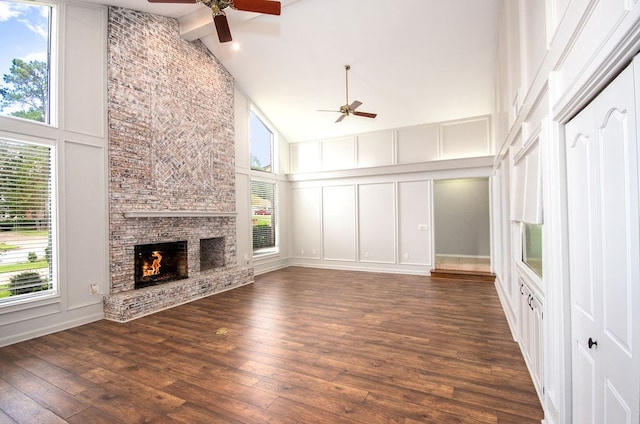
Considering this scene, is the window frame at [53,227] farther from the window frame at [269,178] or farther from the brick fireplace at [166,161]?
the window frame at [269,178]

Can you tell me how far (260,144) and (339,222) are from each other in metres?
3.05

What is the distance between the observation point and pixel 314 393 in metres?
2.44

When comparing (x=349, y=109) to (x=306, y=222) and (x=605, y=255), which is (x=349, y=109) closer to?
(x=306, y=222)

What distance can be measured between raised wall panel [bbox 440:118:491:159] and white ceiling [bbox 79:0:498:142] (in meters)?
0.25

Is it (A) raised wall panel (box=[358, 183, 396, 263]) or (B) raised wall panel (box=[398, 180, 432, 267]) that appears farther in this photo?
(A) raised wall panel (box=[358, 183, 396, 263])

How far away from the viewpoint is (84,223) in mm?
4160

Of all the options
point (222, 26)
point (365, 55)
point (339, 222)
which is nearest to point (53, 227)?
point (222, 26)

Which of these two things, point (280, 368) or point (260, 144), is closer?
point (280, 368)

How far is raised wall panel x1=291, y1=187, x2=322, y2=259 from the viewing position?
8641 millimetres

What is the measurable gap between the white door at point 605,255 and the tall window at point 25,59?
5.56m

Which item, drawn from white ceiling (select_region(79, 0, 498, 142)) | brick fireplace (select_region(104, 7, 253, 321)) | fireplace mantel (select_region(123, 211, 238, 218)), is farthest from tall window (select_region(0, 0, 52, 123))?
fireplace mantel (select_region(123, 211, 238, 218))

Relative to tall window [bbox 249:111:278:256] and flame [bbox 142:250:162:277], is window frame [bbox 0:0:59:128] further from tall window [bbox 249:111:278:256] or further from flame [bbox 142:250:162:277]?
tall window [bbox 249:111:278:256]

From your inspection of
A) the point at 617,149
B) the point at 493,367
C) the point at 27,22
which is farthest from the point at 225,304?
the point at 617,149

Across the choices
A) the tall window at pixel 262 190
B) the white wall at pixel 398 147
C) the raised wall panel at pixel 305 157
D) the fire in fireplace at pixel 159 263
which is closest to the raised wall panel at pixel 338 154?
the white wall at pixel 398 147
